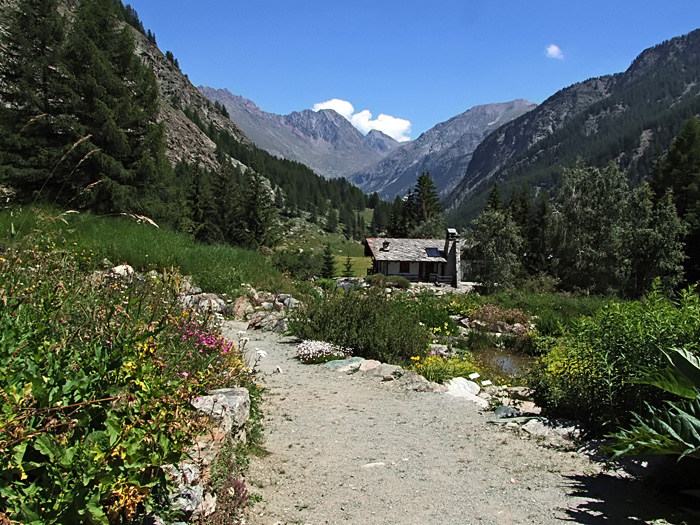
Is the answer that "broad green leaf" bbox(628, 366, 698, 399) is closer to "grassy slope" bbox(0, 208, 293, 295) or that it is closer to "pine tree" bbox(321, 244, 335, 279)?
"grassy slope" bbox(0, 208, 293, 295)

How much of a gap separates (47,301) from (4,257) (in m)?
0.79

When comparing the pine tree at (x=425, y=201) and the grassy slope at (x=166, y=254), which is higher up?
the pine tree at (x=425, y=201)

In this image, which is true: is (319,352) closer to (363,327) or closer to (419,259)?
(363,327)

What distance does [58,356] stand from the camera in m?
2.61

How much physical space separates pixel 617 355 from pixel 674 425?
1.54 metres

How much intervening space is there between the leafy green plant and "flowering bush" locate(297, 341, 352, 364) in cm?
580

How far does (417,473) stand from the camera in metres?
4.21

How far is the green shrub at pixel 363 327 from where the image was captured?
360 inches

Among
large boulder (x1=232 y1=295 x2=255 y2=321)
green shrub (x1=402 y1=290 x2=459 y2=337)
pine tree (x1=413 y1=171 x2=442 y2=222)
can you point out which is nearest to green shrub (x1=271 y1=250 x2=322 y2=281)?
green shrub (x1=402 y1=290 x2=459 y2=337)

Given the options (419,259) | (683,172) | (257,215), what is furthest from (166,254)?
(683,172)

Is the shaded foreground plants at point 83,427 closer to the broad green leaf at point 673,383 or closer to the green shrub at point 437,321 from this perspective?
the broad green leaf at point 673,383

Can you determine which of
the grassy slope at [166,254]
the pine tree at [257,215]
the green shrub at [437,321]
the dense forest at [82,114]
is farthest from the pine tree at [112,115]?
the green shrub at [437,321]

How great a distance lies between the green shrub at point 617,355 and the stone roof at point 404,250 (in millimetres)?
44731

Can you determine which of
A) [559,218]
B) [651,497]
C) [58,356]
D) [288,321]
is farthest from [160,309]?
[559,218]
